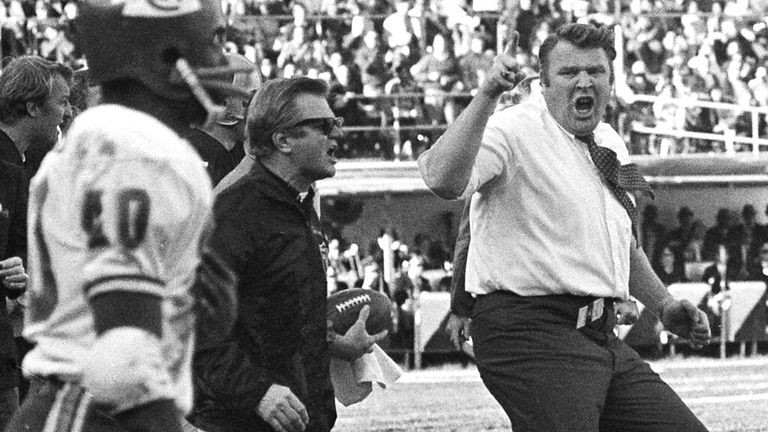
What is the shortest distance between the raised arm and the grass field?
6345 mm

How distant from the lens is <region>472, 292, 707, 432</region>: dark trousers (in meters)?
4.81

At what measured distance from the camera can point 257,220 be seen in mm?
4441

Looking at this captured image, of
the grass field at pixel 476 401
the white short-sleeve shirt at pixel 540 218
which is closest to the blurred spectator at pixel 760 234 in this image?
the grass field at pixel 476 401

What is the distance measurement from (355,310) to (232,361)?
0.96 metres

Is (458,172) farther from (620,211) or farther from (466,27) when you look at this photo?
(466,27)

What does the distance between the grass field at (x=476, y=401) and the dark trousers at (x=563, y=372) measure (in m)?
5.85

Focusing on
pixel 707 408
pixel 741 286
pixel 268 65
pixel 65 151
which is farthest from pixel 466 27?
pixel 65 151

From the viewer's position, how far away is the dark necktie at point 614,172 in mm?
5145

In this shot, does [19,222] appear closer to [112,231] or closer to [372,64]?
[112,231]

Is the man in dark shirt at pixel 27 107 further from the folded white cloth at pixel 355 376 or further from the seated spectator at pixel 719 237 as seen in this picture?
the seated spectator at pixel 719 237

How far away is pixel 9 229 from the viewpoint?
565cm

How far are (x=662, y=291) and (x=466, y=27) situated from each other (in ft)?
53.7

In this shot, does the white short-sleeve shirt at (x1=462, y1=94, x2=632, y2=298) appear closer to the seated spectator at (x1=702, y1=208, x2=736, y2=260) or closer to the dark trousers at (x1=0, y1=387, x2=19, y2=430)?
the dark trousers at (x1=0, y1=387, x2=19, y2=430)

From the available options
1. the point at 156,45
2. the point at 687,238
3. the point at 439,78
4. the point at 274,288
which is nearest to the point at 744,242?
the point at 687,238
